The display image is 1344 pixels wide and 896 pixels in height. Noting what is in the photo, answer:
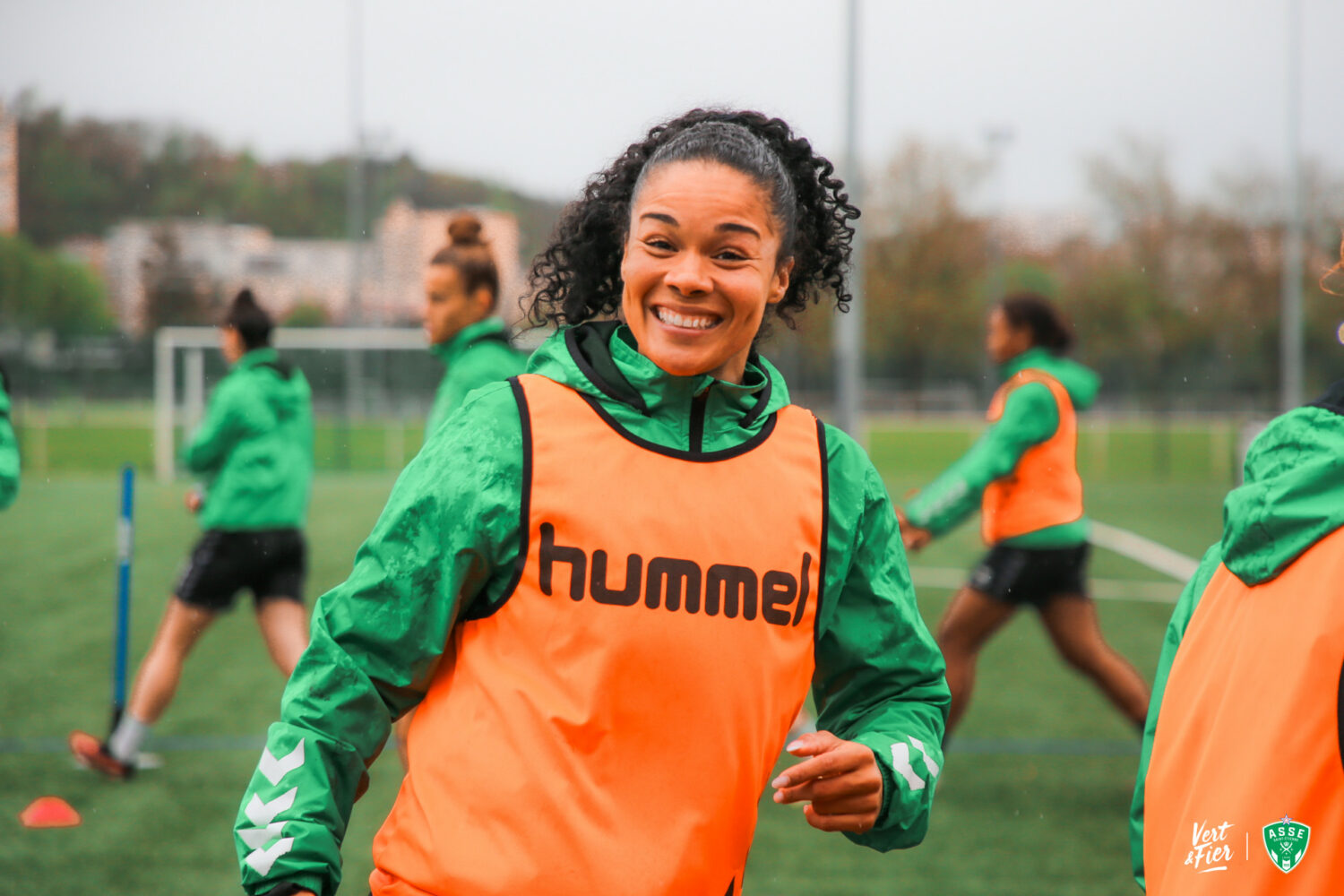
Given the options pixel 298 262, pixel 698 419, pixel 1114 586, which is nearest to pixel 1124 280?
pixel 1114 586

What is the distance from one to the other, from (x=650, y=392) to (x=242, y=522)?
Result: 3.81 metres

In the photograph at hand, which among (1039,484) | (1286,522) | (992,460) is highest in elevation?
(1286,522)

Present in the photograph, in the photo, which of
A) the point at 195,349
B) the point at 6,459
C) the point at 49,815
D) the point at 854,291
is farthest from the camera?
the point at 195,349

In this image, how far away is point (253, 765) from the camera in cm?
491

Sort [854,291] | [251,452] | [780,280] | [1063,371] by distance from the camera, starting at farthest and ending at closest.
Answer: [854,291]
[251,452]
[1063,371]
[780,280]

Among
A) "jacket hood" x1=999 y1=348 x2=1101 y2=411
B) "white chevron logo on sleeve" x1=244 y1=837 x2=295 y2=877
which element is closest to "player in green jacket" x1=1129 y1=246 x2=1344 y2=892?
"white chevron logo on sleeve" x1=244 y1=837 x2=295 y2=877

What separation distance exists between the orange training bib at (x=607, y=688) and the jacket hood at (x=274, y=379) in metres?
3.83

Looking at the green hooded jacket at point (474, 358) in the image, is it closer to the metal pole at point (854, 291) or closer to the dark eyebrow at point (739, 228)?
the metal pole at point (854, 291)

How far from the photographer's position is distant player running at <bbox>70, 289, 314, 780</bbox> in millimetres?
4758

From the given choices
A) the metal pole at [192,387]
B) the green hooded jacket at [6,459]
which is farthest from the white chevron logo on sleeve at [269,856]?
the metal pole at [192,387]

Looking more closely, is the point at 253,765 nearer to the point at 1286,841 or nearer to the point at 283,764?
the point at 283,764

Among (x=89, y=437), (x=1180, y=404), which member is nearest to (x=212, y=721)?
(x=89, y=437)

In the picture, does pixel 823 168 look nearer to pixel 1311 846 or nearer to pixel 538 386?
pixel 538 386

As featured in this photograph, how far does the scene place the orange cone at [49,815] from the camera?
4211mm
